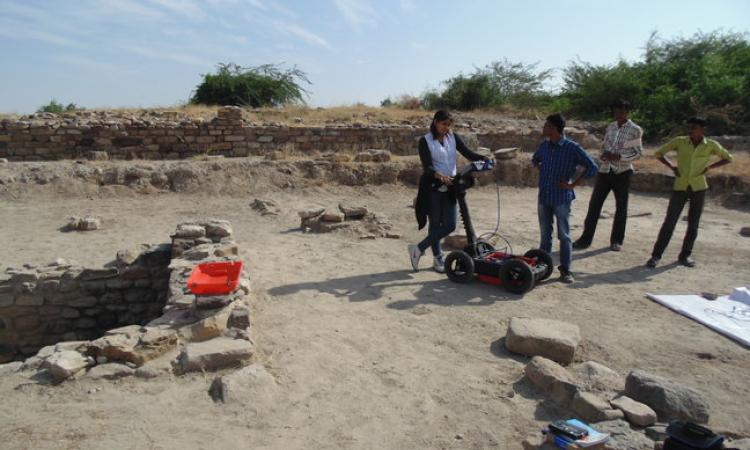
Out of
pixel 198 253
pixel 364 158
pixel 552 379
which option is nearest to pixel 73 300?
pixel 198 253

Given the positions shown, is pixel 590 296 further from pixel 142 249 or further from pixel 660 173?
pixel 660 173

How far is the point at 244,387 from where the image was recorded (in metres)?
3.46

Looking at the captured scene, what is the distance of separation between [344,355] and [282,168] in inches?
335

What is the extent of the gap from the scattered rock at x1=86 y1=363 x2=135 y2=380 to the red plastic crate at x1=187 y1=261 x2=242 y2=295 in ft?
2.86

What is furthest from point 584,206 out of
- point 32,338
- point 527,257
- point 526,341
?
point 32,338

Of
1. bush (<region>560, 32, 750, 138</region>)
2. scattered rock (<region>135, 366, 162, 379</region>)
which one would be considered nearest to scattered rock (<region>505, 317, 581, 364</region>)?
scattered rock (<region>135, 366, 162, 379</region>)

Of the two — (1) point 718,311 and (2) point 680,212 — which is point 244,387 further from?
(2) point 680,212

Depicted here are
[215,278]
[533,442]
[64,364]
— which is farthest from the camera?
[215,278]

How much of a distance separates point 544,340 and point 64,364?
136 inches

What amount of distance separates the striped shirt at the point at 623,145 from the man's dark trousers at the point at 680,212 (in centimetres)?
70

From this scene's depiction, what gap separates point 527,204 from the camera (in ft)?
36.6

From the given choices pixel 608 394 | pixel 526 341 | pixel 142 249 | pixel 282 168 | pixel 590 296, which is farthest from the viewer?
pixel 282 168

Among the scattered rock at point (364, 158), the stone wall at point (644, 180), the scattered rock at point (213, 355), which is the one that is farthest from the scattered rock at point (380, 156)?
the scattered rock at point (213, 355)

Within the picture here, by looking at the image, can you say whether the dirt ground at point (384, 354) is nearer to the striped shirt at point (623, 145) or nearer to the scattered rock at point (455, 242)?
the scattered rock at point (455, 242)
